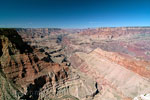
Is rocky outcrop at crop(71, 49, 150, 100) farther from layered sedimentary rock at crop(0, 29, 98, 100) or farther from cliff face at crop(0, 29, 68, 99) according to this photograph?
cliff face at crop(0, 29, 68, 99)

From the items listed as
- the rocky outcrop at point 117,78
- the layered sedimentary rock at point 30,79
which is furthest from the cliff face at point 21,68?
the rocky outcrop at point 117,78

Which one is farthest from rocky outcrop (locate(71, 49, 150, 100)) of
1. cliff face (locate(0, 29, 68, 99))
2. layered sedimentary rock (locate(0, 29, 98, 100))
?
cliff face (locate(0, 29, 68, 99))

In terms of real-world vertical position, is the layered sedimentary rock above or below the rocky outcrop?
above

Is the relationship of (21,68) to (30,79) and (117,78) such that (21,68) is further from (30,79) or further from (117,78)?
(117,78)

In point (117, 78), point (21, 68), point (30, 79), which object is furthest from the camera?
point (117, 78)

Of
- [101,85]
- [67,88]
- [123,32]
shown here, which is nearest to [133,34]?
[123,32]

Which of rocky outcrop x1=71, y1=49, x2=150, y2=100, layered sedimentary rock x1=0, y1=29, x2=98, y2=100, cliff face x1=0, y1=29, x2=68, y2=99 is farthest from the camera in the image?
rocky outcrop x1=71, y1=49, x2=150, y2=100

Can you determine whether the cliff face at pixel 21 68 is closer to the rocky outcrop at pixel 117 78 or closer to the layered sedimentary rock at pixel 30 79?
the layered sedimentary rock at pixel 30 79

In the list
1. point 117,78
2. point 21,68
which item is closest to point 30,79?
point 21,68

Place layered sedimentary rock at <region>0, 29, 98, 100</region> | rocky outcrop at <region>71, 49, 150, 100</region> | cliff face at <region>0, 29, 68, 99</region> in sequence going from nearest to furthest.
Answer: layered sedimentary rock at <region>0, 29, 98, 100</region> < cliff face at <region>0, 29, 68, 99</region> < rocky outcrop at <region>71, 49, 150, 100</region>

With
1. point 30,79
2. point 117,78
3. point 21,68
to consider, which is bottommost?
point 117,78

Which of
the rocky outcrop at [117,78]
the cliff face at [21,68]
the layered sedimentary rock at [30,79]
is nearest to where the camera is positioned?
the layered sedimentary rock at [30,79]
